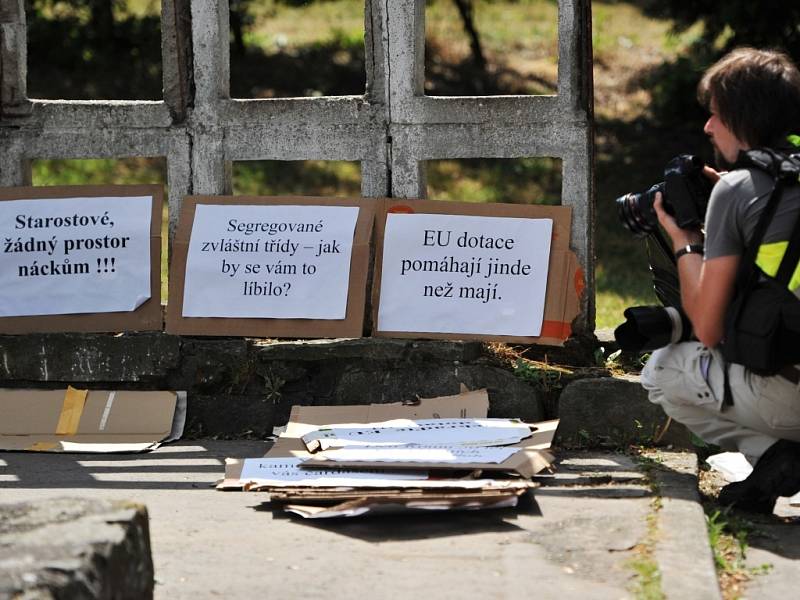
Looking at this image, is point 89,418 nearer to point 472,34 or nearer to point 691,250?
point 691,250

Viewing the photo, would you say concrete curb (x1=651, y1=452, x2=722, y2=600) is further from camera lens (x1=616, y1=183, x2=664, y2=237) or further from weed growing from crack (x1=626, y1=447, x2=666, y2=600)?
camera lens (x1=616, y1=183, x2=664, y2=237)

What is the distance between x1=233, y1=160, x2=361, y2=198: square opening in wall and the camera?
443 inches

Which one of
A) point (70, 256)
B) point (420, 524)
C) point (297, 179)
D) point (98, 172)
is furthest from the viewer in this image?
point (297, 179)

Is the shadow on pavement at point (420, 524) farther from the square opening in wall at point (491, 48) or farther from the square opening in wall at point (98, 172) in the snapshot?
the square opening in wall at point (491, 48)

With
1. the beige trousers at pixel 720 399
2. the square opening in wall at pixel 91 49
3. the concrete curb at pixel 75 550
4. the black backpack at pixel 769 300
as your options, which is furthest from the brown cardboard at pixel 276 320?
the square opening in wall at pixel 91 49

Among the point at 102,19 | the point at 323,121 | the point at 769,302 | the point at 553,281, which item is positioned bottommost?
the point at 553,281

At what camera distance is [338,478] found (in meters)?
4.07

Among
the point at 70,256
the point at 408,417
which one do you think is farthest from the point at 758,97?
the point at 70,256

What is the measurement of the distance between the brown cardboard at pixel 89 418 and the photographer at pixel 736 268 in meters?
2.06

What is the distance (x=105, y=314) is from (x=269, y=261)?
74 centimetres

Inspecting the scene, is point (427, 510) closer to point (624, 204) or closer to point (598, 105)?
point (624, 204)

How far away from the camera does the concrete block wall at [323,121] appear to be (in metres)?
4.98

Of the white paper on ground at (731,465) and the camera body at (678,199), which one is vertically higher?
the camera body at (678,199)

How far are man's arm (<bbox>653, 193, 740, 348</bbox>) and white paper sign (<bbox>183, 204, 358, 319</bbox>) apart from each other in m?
1.62
